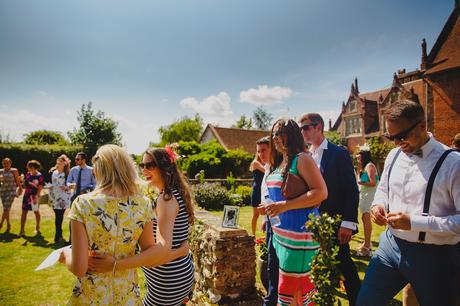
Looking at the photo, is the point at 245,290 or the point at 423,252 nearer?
the point at 423,252

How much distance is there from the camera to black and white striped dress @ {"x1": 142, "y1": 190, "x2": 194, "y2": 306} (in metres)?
2.51

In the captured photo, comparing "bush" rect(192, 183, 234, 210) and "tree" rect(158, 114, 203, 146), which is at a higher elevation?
"tree" rect(158, 114, 203, 146)

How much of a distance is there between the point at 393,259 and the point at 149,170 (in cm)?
235

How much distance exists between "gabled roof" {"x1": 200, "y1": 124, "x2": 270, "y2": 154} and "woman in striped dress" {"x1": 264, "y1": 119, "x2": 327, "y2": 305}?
3026cm

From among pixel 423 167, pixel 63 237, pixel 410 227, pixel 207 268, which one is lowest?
pixel 63 237

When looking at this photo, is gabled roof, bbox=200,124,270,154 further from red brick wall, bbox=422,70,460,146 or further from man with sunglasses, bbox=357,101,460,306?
man with sunglasses, bbox=357,101,460,306

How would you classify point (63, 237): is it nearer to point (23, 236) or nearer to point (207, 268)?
point (23, 236)

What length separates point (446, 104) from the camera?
20.2 metres

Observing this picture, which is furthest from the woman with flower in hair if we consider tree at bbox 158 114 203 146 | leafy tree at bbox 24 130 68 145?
leafy tree at bbox 24 130 68 145

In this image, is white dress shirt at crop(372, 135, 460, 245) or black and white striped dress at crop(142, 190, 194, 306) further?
black and white striped dress at crop(142, 190, 194, 306)

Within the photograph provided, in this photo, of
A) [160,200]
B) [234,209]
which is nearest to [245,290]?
[234,209]

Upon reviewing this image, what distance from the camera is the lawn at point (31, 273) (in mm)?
4418

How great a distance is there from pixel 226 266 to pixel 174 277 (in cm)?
140

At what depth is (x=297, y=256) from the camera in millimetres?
2396
